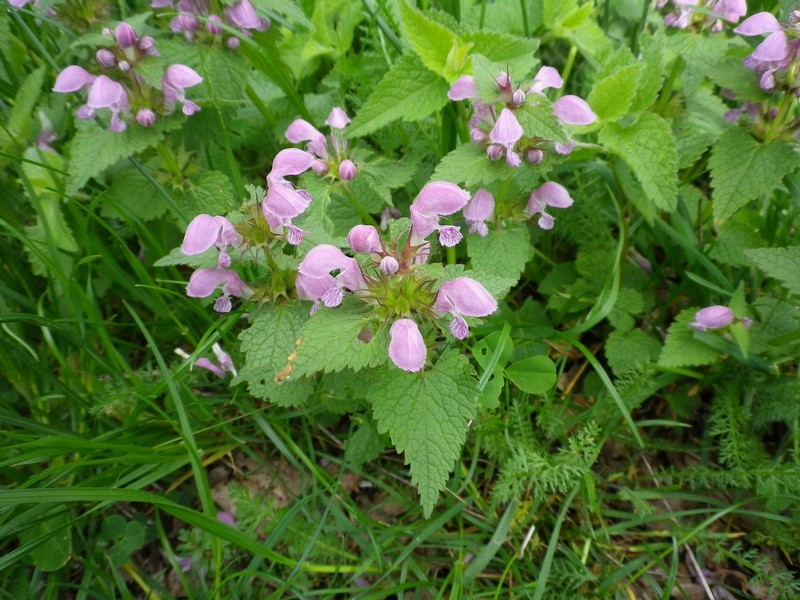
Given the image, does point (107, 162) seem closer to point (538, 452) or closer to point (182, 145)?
point (182, 145)

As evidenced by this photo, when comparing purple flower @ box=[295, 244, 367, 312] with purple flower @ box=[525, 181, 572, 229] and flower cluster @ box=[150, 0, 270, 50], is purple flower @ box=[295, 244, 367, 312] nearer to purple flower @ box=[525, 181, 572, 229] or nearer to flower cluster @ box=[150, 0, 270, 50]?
purple flower @ box=[525, 181, 572, 229]

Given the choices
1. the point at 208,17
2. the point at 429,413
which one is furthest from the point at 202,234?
the point at 208,17

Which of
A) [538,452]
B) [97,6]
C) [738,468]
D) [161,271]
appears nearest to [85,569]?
[161,271]

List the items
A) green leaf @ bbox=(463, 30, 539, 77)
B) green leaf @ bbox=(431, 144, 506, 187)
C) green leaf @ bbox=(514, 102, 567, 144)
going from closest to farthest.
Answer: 1. green leaf @ bbox=(514, 102, 567, 144)
2. green leaf @ bbox=(431, 144, 506, 187)
3. green leaf @ bbox=(463, 30, 539, 77)

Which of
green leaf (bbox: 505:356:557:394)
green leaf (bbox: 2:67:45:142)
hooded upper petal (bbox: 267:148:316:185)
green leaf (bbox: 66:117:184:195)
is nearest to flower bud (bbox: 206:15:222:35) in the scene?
green leaf (bbox: 66:117:184:195)

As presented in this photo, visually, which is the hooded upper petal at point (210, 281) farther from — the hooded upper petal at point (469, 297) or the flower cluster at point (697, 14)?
the flower cluster at point (697, 14)
